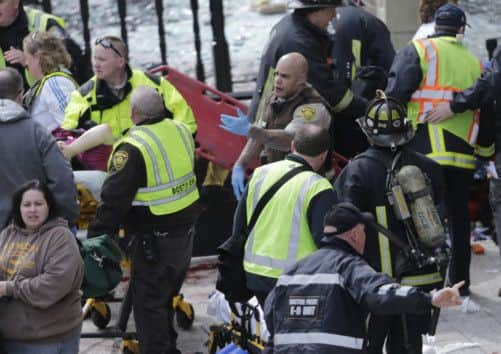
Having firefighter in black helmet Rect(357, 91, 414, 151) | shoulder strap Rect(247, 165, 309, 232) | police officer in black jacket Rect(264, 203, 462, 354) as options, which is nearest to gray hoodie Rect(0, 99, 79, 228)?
shoulder strap Rect(247, 165, 309, 232)

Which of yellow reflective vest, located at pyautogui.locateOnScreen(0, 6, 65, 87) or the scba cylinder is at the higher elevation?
yellow reflective vest, located at pyautogui.locateOnScreen(0, 6, 65, 87)

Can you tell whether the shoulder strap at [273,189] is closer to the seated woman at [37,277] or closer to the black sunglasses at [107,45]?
the seated woman at [37,277]

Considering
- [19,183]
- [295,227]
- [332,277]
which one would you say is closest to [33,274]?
[19,183]

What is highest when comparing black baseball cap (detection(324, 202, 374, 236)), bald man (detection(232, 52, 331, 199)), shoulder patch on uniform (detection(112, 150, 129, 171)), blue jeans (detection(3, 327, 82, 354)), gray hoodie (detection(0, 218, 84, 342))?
black baseball cap (detection(324, 202, 374, 236))

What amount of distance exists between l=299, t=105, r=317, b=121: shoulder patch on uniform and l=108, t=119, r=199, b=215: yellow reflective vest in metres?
0.75

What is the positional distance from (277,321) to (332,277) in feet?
1.06

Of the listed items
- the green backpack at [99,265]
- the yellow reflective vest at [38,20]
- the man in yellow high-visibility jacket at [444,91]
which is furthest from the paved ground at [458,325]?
the yellow reflective vest at [38,20]

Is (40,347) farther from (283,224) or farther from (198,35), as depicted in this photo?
(198,35)

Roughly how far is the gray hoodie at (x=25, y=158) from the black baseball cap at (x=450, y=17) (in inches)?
111

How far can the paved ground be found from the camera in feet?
27.4

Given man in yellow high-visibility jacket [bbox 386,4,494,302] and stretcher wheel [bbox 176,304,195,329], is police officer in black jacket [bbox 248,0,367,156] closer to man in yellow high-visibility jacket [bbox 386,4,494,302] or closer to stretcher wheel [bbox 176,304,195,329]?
man in yellow high-visibility jacket [bbox 386,4,494,302]

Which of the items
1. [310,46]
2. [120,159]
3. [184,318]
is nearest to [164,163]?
[120,159]

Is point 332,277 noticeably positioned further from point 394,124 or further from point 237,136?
point 237,136

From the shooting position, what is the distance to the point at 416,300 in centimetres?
554
